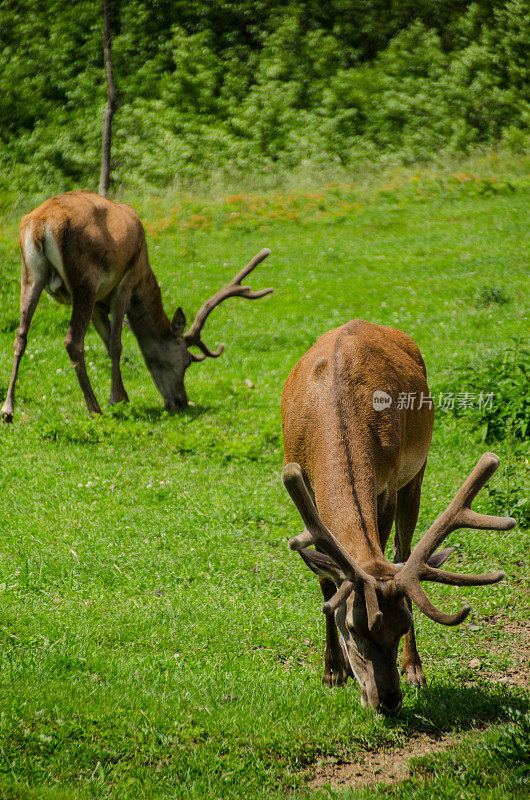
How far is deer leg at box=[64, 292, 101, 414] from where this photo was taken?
1022 cm

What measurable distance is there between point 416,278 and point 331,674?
12918mm

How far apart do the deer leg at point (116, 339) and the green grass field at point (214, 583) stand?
24 centimetres

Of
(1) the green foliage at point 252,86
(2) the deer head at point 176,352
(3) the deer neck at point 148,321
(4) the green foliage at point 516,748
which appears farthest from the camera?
(1) the green foliage at point 252,86

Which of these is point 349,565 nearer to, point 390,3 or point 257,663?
point 257,663

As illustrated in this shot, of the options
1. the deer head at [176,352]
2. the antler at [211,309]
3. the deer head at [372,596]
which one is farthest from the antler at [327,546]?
the antler at [211,309]

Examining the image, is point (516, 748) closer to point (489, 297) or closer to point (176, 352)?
point (176, 352)

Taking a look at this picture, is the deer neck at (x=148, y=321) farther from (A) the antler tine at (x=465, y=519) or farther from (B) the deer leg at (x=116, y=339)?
(A) the antler tine at (x=465, y=519)

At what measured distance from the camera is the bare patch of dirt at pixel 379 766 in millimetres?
4250

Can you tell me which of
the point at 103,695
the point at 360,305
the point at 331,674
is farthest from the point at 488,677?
the point at 360,305

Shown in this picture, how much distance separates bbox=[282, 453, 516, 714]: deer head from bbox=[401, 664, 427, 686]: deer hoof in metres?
0.99

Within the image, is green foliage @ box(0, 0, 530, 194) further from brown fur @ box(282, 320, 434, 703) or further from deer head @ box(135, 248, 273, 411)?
brown fur @ box(282, 320, 434, 703)

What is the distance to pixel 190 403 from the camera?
1120 centimetres

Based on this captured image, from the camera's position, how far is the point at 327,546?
13.8 ft

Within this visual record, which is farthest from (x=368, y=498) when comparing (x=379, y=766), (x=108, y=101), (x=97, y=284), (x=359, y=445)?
(x=108, y=101)
